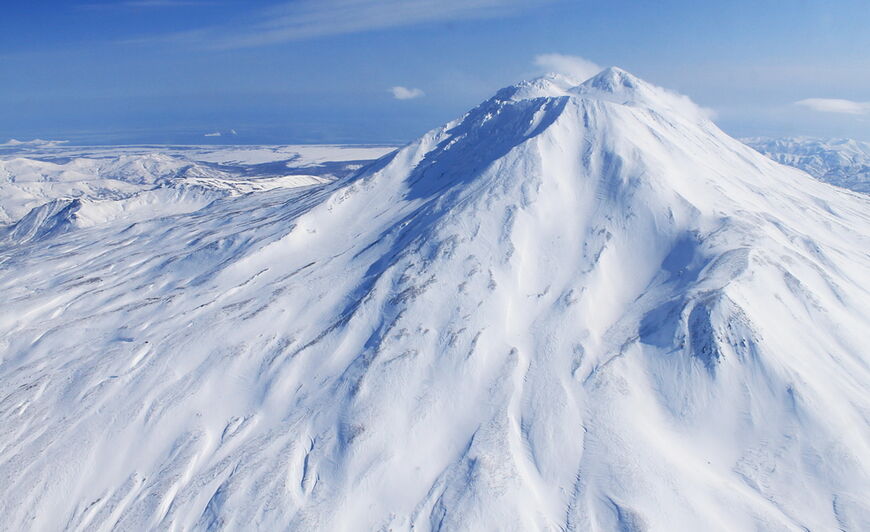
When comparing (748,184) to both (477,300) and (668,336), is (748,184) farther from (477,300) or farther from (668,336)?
(477,300)

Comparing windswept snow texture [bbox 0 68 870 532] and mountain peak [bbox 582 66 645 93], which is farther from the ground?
mountain peak [bbox 582 66 645 93]

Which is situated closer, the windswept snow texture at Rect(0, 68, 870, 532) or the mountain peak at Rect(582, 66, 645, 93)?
the windswept snow texture at Rect(0, 68, 870, 532)

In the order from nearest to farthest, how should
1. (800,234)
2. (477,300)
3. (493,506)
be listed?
1. (493,506)
2. (477,300)
3. (800,234)

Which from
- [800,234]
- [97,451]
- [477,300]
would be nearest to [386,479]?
[477,300]

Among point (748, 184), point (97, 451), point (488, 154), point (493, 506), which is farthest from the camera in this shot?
point (488, 154)

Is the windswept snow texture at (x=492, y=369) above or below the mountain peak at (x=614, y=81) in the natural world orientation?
below

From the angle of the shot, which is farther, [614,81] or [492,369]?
[614,81]

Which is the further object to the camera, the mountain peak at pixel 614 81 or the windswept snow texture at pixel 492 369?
the mountain peak at pixel 614 81

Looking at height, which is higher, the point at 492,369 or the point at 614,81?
the point at 614,81
